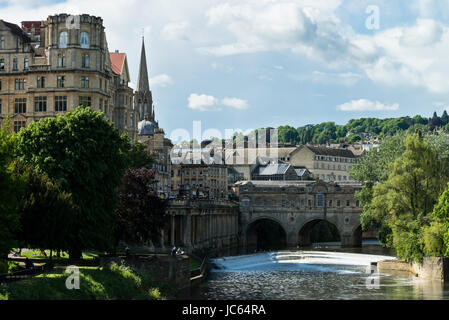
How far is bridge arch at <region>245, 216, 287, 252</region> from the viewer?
13225 centimetres

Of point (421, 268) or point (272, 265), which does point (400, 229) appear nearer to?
point (421, 268)

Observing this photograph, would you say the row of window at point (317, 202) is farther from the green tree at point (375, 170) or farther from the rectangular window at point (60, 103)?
the rectangular window at point (60, 103)

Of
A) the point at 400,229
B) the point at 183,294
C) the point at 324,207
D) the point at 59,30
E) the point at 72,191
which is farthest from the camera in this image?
the point at 324,207

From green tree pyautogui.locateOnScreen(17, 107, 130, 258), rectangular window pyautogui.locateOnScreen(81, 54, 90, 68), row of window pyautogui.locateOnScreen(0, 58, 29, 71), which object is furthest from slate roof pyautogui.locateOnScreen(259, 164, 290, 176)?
green tree pyautogui.locateOnScreen(17, 107, 130, 258)

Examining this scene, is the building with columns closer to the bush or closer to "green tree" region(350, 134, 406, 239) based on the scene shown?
"green tree" region(350, 134, 406, 239)

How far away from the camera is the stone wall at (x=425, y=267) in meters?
67.9

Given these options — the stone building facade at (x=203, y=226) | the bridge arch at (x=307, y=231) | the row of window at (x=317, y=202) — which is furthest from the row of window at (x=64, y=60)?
the bridge arch at (x=307, y=231)

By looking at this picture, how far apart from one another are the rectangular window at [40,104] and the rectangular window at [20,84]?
2.77 metres

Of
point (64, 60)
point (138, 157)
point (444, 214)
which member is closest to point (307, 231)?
point (138, 157)

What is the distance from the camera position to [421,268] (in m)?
73.2

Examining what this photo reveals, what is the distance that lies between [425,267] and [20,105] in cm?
4484

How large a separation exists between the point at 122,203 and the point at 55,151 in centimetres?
1208

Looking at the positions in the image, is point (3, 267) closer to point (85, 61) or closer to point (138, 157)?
point (85, 61)
